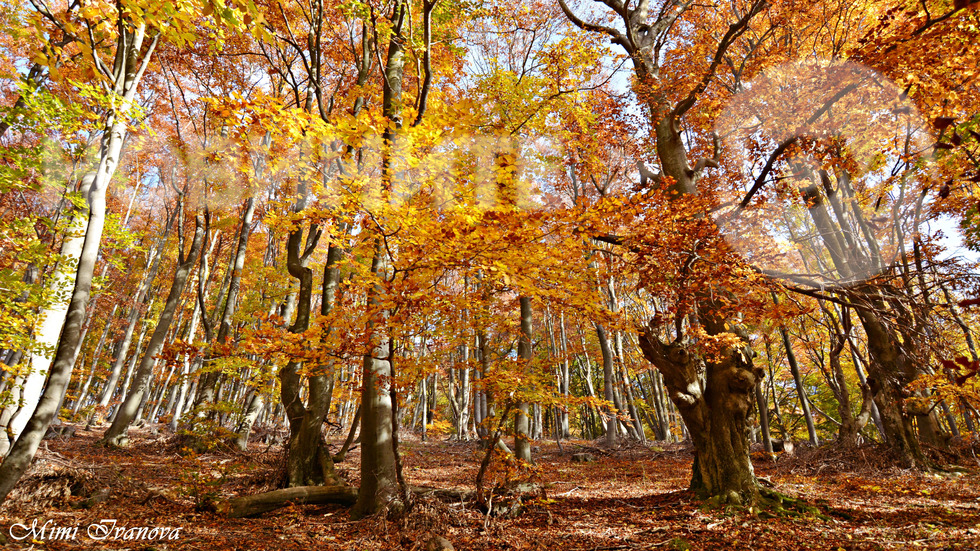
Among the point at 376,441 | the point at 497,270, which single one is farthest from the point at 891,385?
the point at 376,441

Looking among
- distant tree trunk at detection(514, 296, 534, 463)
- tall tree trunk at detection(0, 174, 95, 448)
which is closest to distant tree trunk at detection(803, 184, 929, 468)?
distant tree trunk at detection(514, 296, 534, 463)

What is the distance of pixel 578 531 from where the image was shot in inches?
205

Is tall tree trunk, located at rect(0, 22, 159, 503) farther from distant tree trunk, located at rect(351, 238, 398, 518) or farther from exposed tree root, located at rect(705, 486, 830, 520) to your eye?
exposed tree root, located at rect(705, 486, 830, 520)

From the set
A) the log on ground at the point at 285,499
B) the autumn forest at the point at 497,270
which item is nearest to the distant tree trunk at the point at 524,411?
the autumn forest at the point at 497,270

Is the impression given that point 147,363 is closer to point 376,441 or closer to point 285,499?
point 285,499

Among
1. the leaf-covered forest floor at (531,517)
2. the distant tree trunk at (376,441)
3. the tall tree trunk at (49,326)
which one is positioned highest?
the tall tree trunk at (49,326)

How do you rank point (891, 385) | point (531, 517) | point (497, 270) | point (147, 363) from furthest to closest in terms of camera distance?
point (147, 363) → point (891, 385) → point (531, 517) → point (497, 270)

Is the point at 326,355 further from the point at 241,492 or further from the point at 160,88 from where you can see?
the point at 160,88

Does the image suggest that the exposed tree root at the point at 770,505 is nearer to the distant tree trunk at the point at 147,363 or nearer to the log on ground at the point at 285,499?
the log on ground at the point at 285,499

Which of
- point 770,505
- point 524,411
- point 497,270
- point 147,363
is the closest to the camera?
point 497,270

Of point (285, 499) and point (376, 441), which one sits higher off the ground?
point (376, 441)

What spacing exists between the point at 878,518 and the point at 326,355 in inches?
268

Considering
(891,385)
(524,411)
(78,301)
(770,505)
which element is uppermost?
(78,301)

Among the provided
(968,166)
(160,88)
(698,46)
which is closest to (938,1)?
(968,166)
